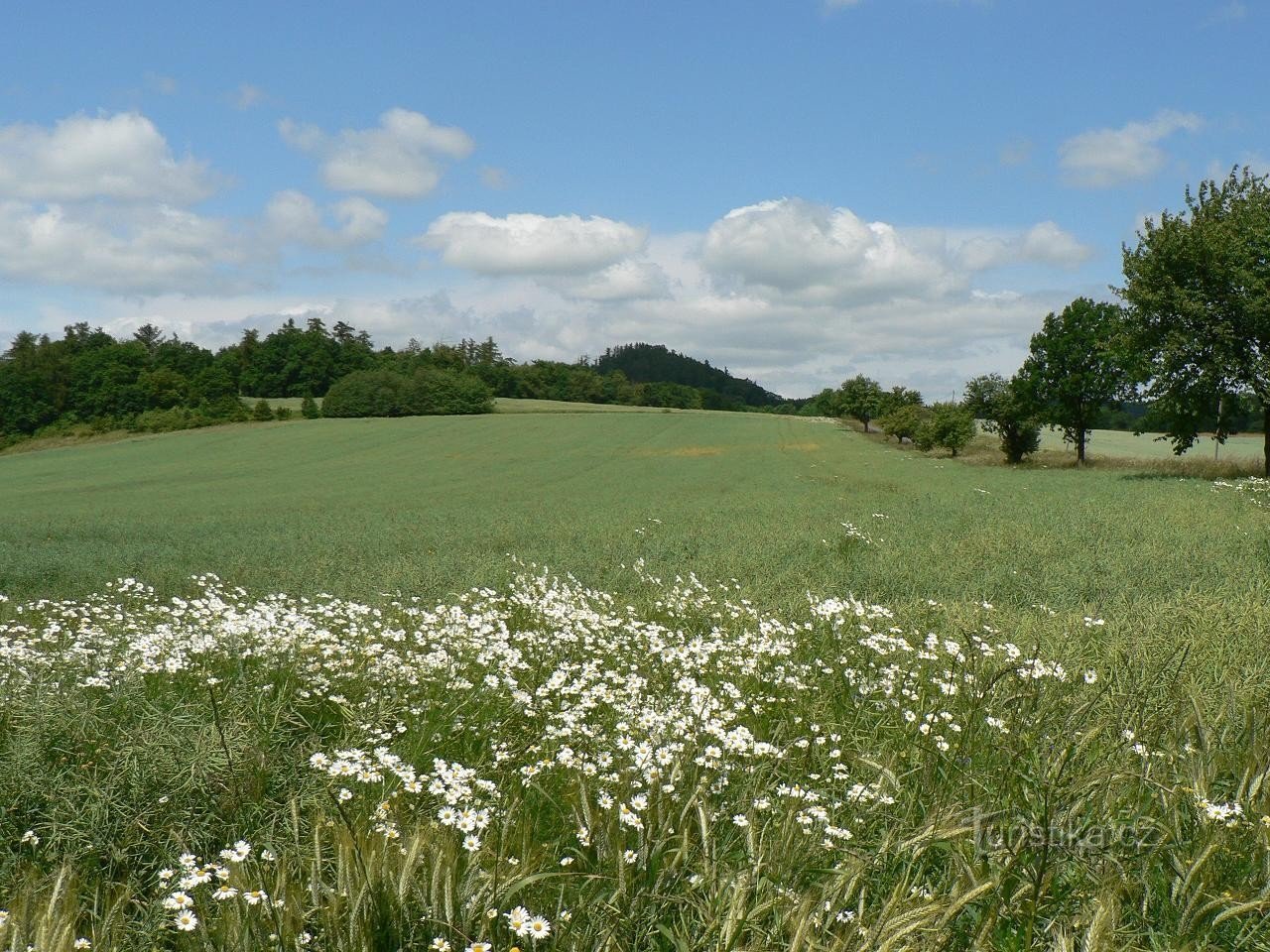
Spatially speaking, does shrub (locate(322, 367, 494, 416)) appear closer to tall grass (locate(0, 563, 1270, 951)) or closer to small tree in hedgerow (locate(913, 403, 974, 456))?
small tree in hedgerow (locate(913, 403, 974, 456))

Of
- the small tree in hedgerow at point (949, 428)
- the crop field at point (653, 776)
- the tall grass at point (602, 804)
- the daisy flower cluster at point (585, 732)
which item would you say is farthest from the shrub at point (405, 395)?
the tall grass at point (602, 804)

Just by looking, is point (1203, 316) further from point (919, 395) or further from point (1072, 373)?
point (919, 395)

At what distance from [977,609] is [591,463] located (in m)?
45.2

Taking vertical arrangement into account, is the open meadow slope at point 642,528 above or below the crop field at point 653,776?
below

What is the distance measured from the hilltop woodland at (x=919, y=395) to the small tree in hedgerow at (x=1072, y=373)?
0.32 ft

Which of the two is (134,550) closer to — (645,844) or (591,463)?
(645,844)

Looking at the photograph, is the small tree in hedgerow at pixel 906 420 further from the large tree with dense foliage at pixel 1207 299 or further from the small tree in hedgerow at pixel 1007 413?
the large tree with dense foliage at pixel 1207 299

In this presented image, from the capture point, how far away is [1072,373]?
52.6 metres

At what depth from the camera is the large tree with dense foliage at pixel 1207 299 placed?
105ft

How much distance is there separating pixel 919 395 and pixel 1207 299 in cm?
5662

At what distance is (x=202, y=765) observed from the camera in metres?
4.03

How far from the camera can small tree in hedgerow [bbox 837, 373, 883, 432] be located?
9469cm

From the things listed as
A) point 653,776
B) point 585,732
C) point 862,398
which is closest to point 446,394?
point 862,398

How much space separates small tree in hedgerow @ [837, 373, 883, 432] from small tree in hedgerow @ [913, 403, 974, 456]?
29.0 metres
